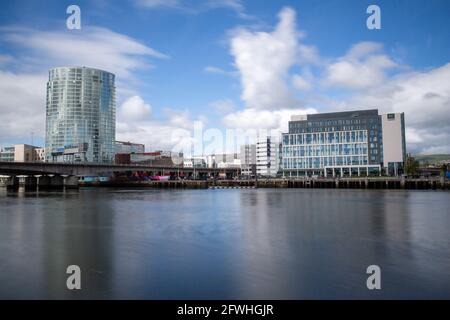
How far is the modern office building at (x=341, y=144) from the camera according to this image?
5906 inches

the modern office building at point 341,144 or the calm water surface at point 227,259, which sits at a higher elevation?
the modern office building at point 341,144

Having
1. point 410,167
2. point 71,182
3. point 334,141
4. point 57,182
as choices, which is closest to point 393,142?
point 410,167

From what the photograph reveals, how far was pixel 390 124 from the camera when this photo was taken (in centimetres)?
14988

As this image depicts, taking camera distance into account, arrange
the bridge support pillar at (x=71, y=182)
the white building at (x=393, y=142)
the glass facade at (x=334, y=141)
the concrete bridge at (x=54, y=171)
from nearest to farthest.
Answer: the concrete bridge at (x=54, y=171) < the bridge support pillar at (x=71, y=182) < the white building at (x=393, y=142) < the glass facade at (x=334, y=141)

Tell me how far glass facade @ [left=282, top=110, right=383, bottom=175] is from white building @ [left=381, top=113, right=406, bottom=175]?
2.26m

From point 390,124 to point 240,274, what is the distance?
497 feet

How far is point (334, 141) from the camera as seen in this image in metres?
157

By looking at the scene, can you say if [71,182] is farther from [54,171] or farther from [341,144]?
[341,144]

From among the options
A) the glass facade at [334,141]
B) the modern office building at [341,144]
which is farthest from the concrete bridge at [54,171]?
the modern office building at [341,144]

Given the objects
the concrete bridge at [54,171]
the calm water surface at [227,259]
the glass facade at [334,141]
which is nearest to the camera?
the calm water surface at [227,259]

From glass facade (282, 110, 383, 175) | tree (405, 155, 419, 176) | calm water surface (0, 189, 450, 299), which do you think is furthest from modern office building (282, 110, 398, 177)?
calm water surface (0, 189, 450, 299)

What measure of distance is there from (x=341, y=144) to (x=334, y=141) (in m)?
3.31

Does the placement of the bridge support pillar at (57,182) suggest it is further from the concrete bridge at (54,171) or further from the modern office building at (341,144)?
the modern office building at (341,144)
